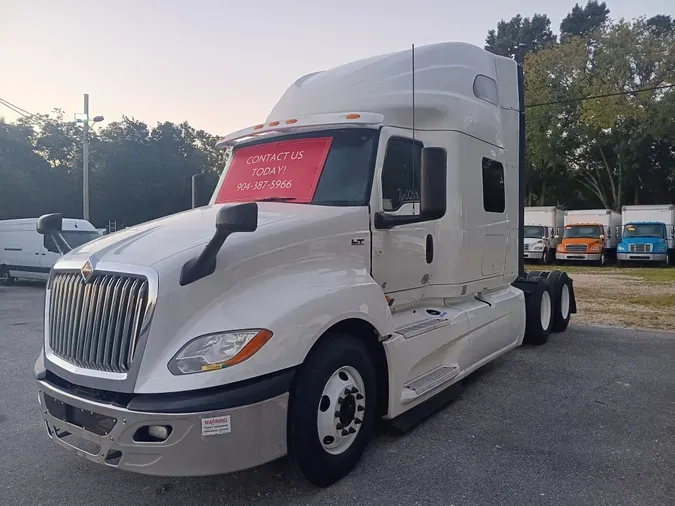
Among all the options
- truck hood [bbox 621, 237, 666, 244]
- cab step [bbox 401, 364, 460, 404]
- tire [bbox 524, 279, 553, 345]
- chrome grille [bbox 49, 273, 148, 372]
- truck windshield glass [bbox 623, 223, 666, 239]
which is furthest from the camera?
truck windshield glass [bbox 623, 223, 666, 239]

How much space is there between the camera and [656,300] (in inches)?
499

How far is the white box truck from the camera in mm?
24984

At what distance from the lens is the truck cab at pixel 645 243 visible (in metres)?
23.8

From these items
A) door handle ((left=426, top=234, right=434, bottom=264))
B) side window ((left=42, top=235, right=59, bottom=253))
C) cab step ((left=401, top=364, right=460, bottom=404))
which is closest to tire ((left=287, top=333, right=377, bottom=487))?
cab step ((left=401, top=364, right=460, bottom=404))

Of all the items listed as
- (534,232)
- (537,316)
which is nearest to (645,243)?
(534,232)

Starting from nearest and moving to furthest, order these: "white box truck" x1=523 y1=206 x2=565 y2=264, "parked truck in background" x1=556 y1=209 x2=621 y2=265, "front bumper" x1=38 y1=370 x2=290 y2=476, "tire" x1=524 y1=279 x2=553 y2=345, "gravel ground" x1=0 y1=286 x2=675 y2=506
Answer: "front bumper" x1=38 y1=370 x2=290 y2=476
"gravel ground" x1=0 y1=286 x2=675 y2=506
"tire" x1=524 y1=279 x2=553 y2=345
"parked truck in background" x1=556 y1=209 x2=621 y2=265
"white box truck" x1=523 y1=206 x2=565 y2=264

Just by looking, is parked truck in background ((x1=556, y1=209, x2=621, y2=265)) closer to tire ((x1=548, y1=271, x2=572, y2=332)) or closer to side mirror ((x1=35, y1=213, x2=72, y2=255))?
A: tire ((x1=548, y1=271, x2=572, y2=332))

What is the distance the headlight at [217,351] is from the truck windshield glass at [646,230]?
26.1m

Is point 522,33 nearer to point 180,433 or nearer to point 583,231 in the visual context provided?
point 583,231

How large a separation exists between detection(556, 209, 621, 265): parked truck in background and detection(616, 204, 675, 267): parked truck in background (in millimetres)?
828

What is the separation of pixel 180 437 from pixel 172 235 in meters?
1.39

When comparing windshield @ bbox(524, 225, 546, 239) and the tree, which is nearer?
windshield @ bbox(524, 225, 546, 239)

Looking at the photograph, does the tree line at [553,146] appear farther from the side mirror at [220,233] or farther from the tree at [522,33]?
the side mirror at [220,233]

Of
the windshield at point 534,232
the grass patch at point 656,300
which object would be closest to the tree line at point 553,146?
the windshield at point 534,232
